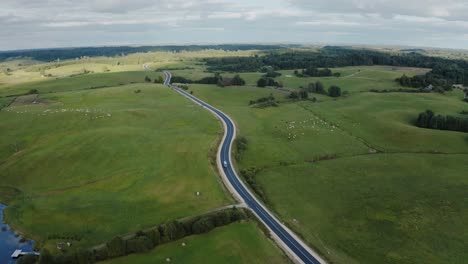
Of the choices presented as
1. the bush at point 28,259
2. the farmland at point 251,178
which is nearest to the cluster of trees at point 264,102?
the farmland at point 251,178

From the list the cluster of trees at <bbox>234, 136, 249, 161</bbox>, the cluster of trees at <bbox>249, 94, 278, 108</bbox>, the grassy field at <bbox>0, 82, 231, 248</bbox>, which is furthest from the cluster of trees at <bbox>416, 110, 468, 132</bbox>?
the grassy field at <bbox>0, 82, 231, 248</bbox>

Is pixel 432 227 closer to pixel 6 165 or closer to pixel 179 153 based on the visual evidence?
pixel 179 153

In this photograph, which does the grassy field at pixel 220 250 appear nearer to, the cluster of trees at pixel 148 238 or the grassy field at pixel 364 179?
the cluster of trees at pixel 148 238

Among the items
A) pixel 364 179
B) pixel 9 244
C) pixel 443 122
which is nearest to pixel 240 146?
pixel 364 179

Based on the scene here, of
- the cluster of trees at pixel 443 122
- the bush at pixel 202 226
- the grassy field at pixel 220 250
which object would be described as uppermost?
the cluster of trees at pixel 443 122

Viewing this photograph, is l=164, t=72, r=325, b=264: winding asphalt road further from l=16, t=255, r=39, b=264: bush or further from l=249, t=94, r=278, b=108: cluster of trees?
l=249, t=94, r=278, b=108: cluster of trees

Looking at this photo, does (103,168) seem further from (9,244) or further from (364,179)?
(364,179)
